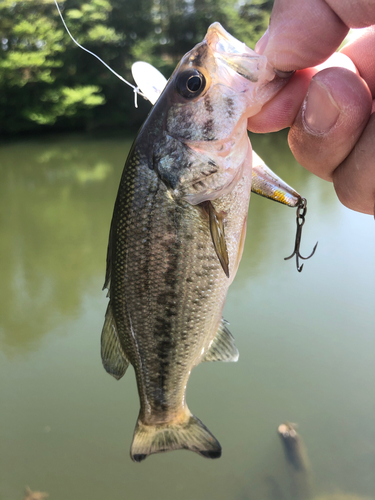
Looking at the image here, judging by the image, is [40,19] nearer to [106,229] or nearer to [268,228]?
[106,229]

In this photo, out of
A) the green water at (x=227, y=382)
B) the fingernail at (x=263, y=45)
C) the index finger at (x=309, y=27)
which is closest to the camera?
the index finger at (x=309, y=27)

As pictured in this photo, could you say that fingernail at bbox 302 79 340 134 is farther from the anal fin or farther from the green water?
the green water

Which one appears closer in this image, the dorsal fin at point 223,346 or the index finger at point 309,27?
the index finger at point 309,27

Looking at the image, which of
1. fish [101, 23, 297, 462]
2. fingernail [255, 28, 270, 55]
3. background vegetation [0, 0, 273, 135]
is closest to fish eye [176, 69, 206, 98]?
fish [101, 23, 297, 462]

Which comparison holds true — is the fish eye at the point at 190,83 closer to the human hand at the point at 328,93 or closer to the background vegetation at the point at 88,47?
the human hand at the point at 328,93

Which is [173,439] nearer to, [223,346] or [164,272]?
[223,346]

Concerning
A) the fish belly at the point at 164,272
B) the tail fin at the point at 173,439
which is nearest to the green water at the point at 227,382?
the tail fin at the point at 173,439

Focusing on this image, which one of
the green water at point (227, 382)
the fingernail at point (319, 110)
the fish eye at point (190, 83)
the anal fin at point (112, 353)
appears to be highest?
the fish eye at point (190, 83)
